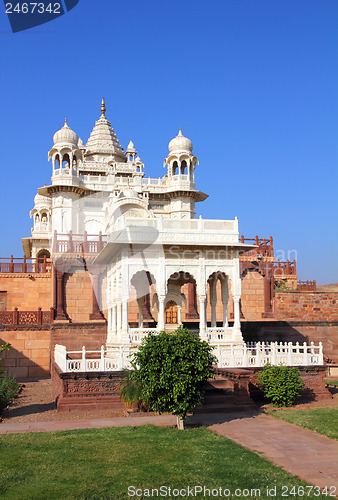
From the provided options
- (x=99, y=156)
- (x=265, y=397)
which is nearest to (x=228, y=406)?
(x=265, y=397)

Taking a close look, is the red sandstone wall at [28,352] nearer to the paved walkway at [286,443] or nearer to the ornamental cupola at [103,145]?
the paved walkway at [286,443]

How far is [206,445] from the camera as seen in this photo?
34.4ft

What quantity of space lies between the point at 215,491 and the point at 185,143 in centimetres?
3685

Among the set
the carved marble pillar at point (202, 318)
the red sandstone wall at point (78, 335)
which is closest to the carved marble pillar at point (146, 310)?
the red sandstone wall at point (78, 335)

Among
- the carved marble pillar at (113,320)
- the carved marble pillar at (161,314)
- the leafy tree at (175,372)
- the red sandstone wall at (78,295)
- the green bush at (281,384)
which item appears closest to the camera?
the leafy tree at (175,372)

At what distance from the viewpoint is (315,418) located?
13328 mm

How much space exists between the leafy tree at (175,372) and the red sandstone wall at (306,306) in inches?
785

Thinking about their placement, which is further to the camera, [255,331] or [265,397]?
[255,331]

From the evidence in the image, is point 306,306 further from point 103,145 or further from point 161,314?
point 103,145

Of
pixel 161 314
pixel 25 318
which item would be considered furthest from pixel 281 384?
pixel 25 318

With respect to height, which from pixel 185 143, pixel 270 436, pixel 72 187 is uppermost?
pixel 185 143

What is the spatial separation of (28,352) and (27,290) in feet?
19.4

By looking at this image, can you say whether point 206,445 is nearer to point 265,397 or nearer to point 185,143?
point 265,397

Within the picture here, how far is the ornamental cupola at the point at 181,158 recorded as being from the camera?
139 feet
